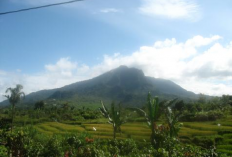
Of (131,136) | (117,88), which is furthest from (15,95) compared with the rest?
(117,88)

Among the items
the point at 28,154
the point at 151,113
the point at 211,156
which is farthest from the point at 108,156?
the point at 151,113

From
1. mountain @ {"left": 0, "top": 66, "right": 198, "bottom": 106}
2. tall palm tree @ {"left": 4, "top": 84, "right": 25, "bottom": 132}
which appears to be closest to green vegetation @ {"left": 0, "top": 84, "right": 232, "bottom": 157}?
tall palm tree @ {"left": 4, "top": 84, "right": 25, "bottom": 132}

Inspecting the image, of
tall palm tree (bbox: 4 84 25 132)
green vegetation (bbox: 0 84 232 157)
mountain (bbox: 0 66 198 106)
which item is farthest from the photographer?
mountain (bbox: 0 66 198 106)

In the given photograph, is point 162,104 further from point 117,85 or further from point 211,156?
point 117,85

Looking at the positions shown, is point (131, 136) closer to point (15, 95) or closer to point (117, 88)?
point (15, 95)

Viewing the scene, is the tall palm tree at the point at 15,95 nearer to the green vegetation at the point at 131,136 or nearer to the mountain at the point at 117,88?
the green vegetation at the point at 131,136

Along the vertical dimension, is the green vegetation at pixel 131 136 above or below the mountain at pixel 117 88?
below

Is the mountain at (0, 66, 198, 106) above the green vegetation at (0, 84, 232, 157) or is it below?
above

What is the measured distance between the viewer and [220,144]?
2241 centimetres

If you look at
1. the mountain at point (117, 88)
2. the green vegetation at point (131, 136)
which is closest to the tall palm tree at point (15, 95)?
the green vegetation at point (131, 136)

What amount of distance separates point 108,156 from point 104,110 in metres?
10.3

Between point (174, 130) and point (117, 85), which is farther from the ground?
point (117, 85)

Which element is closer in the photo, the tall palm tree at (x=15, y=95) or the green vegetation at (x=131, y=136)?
the green vegetation at (x=131, y=136)

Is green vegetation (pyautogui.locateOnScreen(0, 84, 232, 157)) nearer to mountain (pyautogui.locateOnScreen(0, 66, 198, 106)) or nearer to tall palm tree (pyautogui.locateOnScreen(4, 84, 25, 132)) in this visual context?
tall palm tree (pyautogui.locateOnScreen(4, 84, 25, 132))
